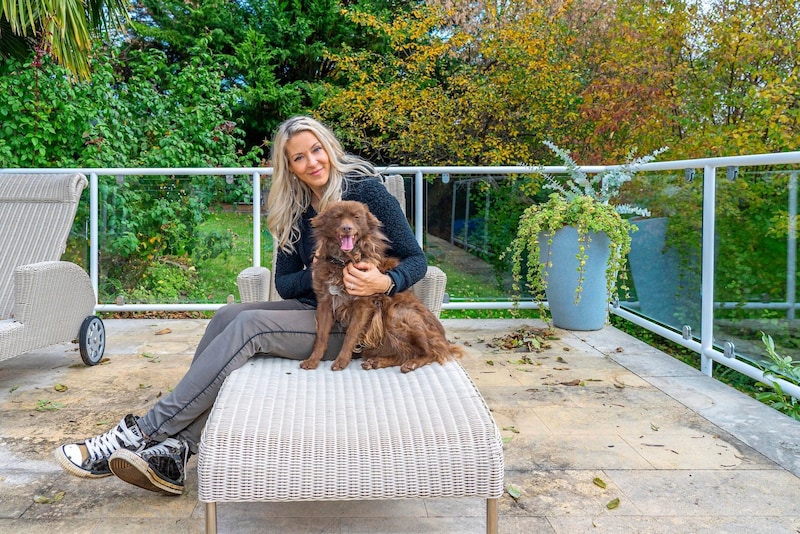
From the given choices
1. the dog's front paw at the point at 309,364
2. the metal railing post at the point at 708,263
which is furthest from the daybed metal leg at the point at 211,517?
the metal railing post at the point at 708,263

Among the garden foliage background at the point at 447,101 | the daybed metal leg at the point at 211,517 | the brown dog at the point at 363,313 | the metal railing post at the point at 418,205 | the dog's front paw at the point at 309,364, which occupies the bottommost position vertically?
the daybed metal leg at the point at 211,517

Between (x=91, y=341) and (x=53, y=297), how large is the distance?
426 mm

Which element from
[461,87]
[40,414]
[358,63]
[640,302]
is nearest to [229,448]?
[40,414]

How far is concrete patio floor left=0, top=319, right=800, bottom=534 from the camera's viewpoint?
2.06 m

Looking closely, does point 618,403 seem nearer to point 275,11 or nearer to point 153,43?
point 275,11

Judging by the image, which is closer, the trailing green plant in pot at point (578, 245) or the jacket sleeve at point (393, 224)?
the jacket sleeve at point (393, 224)

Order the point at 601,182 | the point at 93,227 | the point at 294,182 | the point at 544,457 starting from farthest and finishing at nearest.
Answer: the point at 601,182, the point at 93,227, the point at 294,182, the point at 544,457

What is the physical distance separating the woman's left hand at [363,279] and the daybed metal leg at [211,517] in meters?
0.86

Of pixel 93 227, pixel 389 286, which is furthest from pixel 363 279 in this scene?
pixel 93 227

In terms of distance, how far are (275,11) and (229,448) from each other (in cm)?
1106

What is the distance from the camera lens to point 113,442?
2.18 meters

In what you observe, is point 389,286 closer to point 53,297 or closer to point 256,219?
point 53,297

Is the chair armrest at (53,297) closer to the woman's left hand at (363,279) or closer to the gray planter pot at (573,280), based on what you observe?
the woman's left hand at (363,279)

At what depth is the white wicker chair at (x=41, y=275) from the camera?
132 inches
